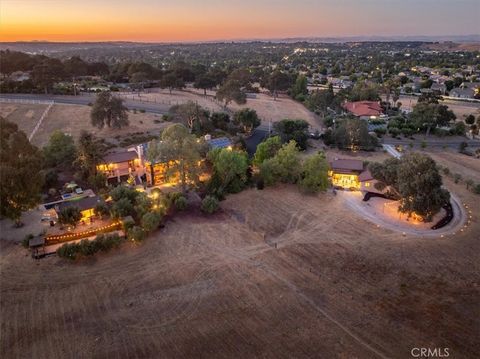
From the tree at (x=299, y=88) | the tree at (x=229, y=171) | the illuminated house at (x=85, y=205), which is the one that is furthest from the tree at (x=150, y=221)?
the tree at (x=299, y=88)

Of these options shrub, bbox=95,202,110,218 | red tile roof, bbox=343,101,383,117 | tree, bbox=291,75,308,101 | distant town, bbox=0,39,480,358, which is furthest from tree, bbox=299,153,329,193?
tree, bbox=291,75,308,101

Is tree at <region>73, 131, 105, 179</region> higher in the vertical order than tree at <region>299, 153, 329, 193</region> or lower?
higher

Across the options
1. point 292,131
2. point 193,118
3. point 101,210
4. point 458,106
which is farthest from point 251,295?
point 458,106

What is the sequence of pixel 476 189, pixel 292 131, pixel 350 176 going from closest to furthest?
pixel 476 189 < pixel 350 176 < pixel 292 131

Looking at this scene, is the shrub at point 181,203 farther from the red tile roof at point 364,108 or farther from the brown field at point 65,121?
the red tile roof at point 364,108

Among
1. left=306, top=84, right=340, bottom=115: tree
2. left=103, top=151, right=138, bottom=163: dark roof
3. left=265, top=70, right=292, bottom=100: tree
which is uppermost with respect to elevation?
left=265, top=70, right=292, bottom=100: tree

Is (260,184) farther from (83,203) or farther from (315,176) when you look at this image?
(83,203)

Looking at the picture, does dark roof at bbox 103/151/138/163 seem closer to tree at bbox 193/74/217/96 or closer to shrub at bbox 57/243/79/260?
shrub at bbox 57/243/79/260
